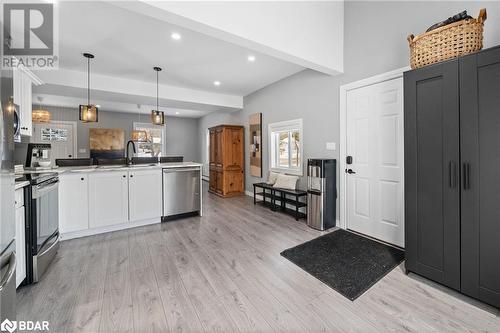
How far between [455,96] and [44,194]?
392 cm

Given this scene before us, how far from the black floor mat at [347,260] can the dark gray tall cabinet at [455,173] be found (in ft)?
1.21

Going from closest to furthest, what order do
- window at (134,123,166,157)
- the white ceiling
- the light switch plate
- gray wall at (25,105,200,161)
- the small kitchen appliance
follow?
1. the white ceiling
2. the small kitchen appliance
3. the light switch plate
4. gray wall at (25,105,200,161)
5. window at (134,123,166,157)

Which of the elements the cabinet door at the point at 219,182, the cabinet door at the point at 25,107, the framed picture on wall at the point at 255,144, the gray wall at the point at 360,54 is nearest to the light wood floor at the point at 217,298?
the cabinet door at the point at 25,107

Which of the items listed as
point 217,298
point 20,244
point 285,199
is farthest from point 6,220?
point 285,199

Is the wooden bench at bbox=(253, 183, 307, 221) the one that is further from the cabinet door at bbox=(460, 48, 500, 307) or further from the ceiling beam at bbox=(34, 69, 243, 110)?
the ceiling beam at bbox=(34, 69, 243, 110)

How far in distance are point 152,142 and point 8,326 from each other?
28.5 feet

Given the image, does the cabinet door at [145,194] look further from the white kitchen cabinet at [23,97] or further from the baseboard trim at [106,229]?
the white kitchen cabinet at [23,97]

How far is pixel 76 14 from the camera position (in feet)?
8.25

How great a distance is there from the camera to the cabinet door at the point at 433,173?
1788mm

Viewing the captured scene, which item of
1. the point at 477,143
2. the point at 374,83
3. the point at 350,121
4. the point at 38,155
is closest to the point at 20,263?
the point at 38,155

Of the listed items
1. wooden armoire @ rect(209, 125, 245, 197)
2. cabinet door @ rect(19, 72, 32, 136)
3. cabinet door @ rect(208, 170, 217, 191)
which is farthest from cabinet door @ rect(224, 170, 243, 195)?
cabinet door @ rect(19, 72, 32, 136)

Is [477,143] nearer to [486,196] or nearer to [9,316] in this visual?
[486,196]

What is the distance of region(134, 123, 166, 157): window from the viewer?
27.7 ft

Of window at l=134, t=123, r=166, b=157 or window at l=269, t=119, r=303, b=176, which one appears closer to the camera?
window at l=269, t=119, r=303, b=176
